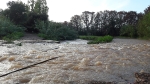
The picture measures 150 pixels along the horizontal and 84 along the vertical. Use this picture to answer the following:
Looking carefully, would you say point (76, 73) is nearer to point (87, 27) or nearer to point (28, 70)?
point (28, 70)

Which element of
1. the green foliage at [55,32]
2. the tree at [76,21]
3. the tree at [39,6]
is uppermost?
the tree at [39,6]

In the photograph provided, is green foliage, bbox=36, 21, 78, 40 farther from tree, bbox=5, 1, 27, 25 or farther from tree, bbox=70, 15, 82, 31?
tree, bbox=70, 15, 82, 31

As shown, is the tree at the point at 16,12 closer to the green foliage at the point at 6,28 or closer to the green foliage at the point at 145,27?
the green foliage at the point at 6,28

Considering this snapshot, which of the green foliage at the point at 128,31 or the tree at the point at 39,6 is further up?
the tree at the point at 39,6

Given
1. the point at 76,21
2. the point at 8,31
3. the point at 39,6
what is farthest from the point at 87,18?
the point at 8,31

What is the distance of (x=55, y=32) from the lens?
56.5 ft

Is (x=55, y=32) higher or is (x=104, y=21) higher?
(x=104, y=21)

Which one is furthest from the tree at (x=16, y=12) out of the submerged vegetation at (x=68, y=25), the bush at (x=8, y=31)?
the bush at (x=8, y=31)

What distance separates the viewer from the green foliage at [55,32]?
17097 millimetres

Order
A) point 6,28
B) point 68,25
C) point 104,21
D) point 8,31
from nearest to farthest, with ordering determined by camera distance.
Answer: point 6,28 → point 8,31 → point 68,25 → point 104,21

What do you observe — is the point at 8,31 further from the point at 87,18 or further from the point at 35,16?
the point at 87,18

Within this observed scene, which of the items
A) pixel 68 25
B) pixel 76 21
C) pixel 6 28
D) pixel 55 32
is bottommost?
pixel 55 32

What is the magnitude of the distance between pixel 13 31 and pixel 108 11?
16363mm

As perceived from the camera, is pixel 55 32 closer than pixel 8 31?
No
